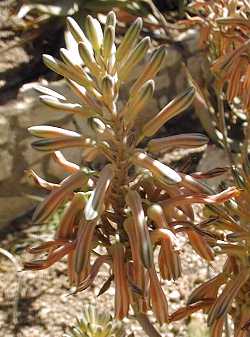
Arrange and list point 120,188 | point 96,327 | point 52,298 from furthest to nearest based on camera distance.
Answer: point 52,298 < point 96,327 < point 120,188

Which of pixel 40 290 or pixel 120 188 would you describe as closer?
pixel 120 188

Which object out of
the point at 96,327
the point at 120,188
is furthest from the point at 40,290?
the point at 120,188

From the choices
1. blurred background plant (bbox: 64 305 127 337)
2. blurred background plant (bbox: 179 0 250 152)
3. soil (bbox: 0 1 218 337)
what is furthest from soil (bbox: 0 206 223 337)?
blurred background plant (bbox: 64 305 127 337)

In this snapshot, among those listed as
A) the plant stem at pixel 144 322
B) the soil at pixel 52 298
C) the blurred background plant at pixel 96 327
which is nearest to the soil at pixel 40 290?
the soil at pixel 52 298

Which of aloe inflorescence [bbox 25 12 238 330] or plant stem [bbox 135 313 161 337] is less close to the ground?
aloe inflorescence [bbox 25 12 238 330]

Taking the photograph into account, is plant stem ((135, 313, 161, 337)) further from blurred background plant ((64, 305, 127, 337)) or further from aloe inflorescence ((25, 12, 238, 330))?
blurred background plant ((64, 305, 127, 337))

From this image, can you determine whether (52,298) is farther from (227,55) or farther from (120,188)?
(120,188)

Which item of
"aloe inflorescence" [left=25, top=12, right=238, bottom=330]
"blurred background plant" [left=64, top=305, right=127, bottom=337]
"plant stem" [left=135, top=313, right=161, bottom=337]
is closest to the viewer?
"aloe inflorescence" [left=25, top=12, right=238, bottom=330]

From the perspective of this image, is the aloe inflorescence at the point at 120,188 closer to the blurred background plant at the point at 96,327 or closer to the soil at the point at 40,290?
the blurred background plant at the point at 96,327
